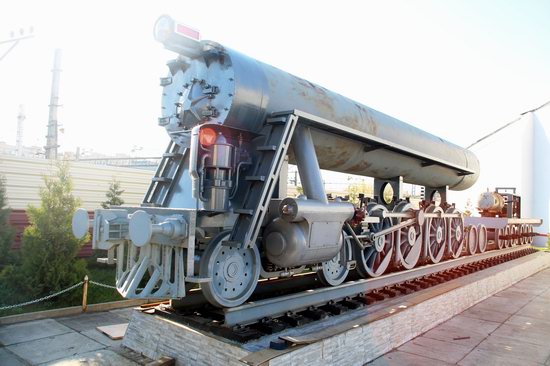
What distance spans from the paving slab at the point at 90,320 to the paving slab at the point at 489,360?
5.11 metres

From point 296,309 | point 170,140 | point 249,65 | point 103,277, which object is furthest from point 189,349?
point 103,277

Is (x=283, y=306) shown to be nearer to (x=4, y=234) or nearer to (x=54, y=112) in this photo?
(x=4, y=234)

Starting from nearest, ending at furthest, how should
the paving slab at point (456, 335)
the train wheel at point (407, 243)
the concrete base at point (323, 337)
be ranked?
the concrete base at point (323, 337)
the paving slab at point (456, 335)
the train wheel at point (407, 243)

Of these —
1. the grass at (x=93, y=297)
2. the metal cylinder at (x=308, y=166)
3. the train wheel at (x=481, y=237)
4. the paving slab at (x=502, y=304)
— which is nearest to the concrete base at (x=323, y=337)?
the paving slab at (x=502, y=304)

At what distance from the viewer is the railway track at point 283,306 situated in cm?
420

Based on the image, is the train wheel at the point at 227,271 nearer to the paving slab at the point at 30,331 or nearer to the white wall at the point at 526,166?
the paving slab at the point at 30,331

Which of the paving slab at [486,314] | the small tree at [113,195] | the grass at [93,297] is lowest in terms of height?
the grass at [93,297]

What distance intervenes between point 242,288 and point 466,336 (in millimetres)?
3427

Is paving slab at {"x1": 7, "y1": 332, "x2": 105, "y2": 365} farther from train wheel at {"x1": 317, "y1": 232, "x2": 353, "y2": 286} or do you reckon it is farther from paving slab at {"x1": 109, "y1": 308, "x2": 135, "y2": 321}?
train wheel at {"x1": 317, "y1": 232, "x2": 353, "y2": 286}

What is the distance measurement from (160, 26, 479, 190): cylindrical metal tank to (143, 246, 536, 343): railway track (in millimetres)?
1963

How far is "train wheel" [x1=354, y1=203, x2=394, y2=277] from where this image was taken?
6633mm

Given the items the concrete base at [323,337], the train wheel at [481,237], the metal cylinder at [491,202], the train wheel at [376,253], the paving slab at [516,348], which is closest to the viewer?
the concrete base at [323,337]

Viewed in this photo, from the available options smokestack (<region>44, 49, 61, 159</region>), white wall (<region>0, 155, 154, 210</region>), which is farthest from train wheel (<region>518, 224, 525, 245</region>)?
smokestack (<region>44, 49, 61, 159</region>)

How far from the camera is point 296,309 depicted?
4.92m
